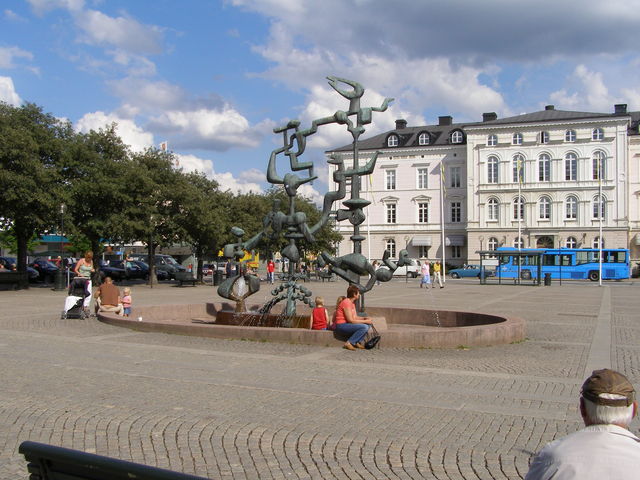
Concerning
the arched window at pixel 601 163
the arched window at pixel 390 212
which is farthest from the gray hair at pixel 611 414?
the arched window at pixel 390 212

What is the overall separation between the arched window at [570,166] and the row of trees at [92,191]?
40.7 m

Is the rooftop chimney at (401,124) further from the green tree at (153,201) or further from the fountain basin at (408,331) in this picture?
the fountain basin at (408,331)

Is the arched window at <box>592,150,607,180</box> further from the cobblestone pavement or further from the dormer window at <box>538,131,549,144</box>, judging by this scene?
the cobblestone pavement

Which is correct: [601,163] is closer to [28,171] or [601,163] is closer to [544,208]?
[544,208]

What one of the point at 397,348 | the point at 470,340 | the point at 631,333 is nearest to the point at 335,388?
the point at 397,348

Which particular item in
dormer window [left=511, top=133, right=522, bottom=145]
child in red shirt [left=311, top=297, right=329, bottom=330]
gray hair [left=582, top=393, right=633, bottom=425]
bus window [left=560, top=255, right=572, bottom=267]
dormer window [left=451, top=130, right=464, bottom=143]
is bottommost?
child in red shirt [left=311, top=297, right=329, bottom=330]

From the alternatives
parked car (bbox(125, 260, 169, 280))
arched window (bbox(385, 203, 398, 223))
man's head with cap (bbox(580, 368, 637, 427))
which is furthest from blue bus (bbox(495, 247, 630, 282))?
man's head with cap (bbox(580, 368, 637, 427))

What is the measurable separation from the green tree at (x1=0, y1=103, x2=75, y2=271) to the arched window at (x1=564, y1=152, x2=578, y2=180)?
5073cm

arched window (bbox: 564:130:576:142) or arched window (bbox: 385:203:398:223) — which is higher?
arched window (bbox: 564:130:576:142)

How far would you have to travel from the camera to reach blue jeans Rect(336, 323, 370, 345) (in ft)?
39.7

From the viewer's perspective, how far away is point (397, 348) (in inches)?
486

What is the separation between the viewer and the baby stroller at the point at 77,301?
16875 mm

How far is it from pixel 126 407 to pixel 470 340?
23.0ft

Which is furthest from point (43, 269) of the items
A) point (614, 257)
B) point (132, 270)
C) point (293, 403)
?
point (614, 257)
